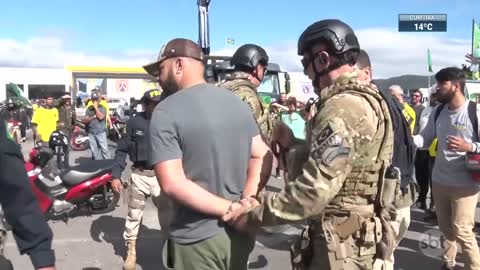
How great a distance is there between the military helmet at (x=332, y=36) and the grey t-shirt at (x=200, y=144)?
510mm

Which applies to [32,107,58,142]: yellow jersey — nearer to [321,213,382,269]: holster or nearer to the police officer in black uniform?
the police officer in black uniform

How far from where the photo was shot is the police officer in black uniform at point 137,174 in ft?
17.8

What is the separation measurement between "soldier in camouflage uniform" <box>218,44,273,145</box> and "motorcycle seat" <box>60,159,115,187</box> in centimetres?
369

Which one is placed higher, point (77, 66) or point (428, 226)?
point (77, 66)

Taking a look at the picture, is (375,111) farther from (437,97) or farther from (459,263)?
(459,263)

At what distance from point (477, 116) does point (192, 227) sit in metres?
3.39

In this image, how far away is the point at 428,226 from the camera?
287 inches

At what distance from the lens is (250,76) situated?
4.27 m

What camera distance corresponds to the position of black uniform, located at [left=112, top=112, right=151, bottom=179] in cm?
560

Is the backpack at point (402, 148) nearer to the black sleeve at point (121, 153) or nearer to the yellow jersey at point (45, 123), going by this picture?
the black sleeve at point (121, 153)

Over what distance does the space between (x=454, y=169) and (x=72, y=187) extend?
5036 mm

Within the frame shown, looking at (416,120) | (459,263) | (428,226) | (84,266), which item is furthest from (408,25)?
(84,266)

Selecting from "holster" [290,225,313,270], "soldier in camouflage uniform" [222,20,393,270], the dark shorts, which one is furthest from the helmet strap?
the dark shorts
